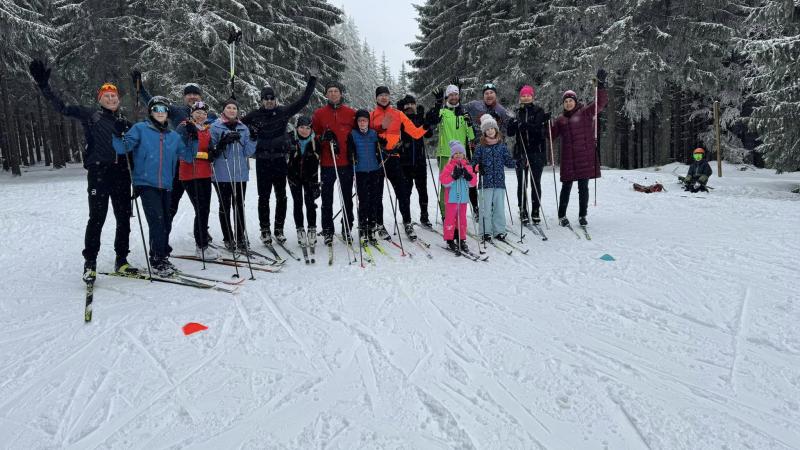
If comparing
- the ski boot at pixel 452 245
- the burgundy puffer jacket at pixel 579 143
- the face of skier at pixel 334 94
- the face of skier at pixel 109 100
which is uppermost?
the face of skier at pixel 334 94

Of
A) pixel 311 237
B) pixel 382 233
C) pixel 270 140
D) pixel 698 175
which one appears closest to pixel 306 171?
pixel 270 140

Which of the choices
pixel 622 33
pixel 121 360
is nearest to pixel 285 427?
pixel 121 360

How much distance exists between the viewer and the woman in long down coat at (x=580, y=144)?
781 centimetres

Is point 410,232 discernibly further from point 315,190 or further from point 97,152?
point 97,152

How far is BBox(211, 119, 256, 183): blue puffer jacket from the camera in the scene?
663 cm

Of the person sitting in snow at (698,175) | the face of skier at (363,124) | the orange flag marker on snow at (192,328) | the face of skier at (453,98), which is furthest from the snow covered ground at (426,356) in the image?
the person sitting in snow at (698,175)

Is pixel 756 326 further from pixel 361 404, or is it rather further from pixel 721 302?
pixel 361 404

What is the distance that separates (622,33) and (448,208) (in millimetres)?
15118

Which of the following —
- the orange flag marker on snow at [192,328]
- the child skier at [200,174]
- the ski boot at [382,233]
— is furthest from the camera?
the ski boot at [382,233]

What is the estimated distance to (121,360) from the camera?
3520 mm

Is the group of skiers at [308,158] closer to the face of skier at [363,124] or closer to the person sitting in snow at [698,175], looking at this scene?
the face of skier at [363,124]

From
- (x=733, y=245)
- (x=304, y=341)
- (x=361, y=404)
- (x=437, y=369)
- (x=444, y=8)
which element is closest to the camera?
(x=361, y=404)

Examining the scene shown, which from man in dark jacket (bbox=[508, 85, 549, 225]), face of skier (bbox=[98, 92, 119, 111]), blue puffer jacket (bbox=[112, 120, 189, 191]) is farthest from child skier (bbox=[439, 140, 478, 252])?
face of skier (bbox=[98, 92, 119, 111])

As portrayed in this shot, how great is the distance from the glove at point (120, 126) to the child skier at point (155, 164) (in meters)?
0.10
